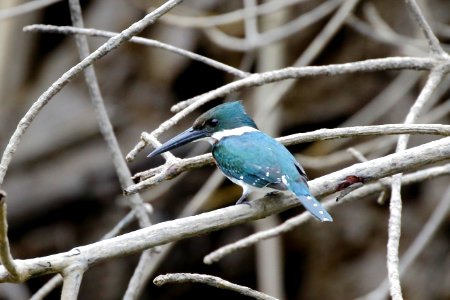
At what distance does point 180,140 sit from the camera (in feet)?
8.38

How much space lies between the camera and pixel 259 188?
8.09ft

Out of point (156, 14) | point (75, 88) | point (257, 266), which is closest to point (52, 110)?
point (75, 88)

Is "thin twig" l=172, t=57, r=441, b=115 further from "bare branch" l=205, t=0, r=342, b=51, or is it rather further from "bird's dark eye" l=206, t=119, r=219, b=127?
"bare branch" l=205, t=0, r=342, b=51

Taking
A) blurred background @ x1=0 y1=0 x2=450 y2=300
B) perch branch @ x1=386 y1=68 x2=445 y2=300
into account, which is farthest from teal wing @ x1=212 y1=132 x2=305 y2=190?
blurred background @ x1=0 y1=0 x2=450 y2=300

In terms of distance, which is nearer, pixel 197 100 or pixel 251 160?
pixel 197 100

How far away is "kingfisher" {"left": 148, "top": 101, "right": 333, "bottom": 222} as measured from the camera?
2.44 m

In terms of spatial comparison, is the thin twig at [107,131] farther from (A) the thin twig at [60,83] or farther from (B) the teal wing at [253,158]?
(A) the thin twig at [60,83]

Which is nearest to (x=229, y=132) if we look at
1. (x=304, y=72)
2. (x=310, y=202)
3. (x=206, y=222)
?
(x=304, y=72)

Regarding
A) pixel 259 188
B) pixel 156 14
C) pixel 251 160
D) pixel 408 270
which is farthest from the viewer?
pixel 408 270

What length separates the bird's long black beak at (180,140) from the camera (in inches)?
91.1

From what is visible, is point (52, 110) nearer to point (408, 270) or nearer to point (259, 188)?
point (408, 270)

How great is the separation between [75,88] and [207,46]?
0.99 m

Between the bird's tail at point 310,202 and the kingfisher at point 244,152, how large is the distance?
0.05 metres

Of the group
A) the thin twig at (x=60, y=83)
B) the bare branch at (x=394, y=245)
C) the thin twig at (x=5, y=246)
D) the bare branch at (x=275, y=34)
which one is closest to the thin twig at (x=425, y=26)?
the bare branch at (x=394, y=245)
